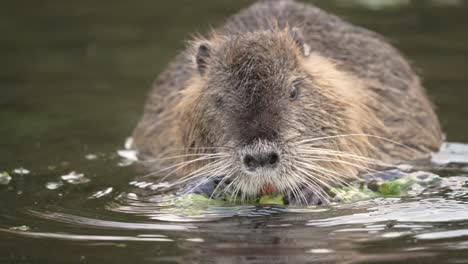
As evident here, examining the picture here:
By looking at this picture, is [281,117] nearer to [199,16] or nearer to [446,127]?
[446,127]

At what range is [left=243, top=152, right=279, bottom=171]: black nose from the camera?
18.2 ft

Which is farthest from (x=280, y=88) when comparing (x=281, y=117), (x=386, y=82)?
(x=386, y=82)

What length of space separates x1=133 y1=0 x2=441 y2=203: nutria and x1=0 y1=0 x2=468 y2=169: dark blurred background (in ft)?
1.90

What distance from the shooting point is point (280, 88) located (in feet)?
19.9

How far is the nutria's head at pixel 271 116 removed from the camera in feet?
18.8

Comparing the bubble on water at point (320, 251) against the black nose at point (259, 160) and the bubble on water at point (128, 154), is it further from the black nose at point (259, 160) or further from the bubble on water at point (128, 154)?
the bubble on water at point (128, 154)

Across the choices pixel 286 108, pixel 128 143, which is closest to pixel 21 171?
pixel 128 143

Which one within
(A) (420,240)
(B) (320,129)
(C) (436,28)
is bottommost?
(A) (420,240)

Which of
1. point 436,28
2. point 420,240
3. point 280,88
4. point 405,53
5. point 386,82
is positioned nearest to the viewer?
point 420,240

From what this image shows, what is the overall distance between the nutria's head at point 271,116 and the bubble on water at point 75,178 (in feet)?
2.08

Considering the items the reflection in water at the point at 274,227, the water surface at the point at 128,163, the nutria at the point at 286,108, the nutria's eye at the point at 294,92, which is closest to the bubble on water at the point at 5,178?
the water surface at the point at 128,163

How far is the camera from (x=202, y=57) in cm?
677

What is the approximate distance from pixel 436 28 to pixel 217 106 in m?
4.86

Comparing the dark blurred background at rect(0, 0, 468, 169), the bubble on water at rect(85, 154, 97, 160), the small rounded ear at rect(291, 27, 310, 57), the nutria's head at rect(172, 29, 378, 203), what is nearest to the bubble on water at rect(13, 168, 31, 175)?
the dark blurred background at rect(0, 0, 468, 169)
